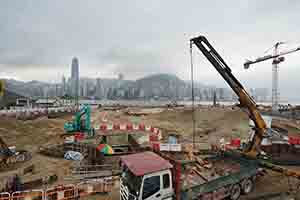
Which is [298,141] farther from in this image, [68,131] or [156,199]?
[68,131]

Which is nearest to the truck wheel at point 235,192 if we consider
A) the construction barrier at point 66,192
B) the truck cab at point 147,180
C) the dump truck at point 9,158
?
the truck cab at point 147,180

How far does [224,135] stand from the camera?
22422 millimetres

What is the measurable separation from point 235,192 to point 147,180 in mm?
5072

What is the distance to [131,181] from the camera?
5.92 meters

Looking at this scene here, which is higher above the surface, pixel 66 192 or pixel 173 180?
pixel 173 180

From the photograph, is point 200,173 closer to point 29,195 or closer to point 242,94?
point 242,94

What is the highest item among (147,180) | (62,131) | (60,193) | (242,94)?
(242,94)

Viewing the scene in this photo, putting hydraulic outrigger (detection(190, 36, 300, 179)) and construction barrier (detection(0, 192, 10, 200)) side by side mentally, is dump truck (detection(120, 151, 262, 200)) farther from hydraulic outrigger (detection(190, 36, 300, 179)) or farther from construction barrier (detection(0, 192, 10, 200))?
construction barrier (detection(0, 192, 10, 200))

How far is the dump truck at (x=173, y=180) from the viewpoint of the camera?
5.73 meters

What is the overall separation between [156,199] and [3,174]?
34.9 feet

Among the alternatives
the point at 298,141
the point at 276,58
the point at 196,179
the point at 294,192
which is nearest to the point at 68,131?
the point at 196,179

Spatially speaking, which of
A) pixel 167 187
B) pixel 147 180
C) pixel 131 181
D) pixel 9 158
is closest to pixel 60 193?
pixel 131 181

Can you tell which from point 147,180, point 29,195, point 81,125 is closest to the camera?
point 147,180

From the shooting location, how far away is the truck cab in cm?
563
